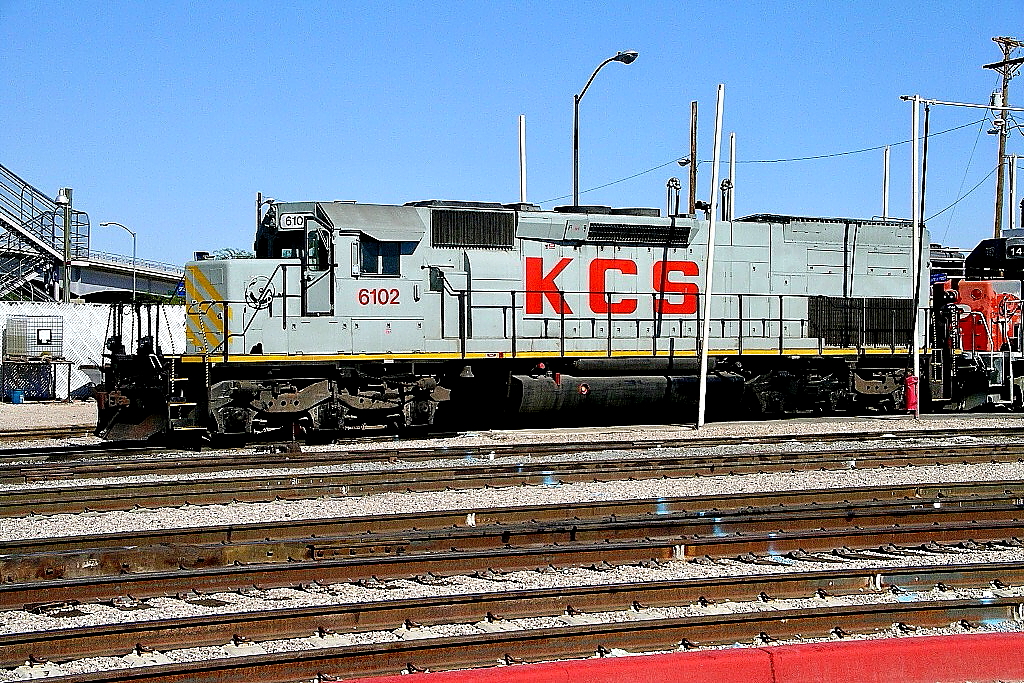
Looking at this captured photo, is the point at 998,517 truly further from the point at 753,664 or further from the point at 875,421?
the point at 875,421

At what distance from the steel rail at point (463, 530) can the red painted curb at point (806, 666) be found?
252 centimetres

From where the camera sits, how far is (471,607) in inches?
225

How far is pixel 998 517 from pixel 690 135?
59.6 feet

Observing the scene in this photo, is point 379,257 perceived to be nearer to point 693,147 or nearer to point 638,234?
point 638,234

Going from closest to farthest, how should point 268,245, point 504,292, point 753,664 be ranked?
point 753,664, point 268,245, point 504,292

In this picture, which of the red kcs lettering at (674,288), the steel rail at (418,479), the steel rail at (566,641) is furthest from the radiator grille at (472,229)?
the steel rail at (566,641)

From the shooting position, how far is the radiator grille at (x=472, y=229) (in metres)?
14.7

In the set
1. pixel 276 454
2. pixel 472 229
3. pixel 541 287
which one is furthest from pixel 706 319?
pixel 276 454

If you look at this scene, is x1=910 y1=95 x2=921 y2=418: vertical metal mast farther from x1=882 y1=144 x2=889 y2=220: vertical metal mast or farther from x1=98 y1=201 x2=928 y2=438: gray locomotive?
x1=882 y1=144 x2=889 y2=220: vertical metal mast

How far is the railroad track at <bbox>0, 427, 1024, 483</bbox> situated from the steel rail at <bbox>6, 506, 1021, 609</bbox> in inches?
181

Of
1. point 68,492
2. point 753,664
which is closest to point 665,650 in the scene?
point 753,664

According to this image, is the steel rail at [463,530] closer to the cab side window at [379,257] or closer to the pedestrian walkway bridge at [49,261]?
the cab side window at [379,257]

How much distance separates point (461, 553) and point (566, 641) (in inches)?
63.5

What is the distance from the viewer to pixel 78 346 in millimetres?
26375
